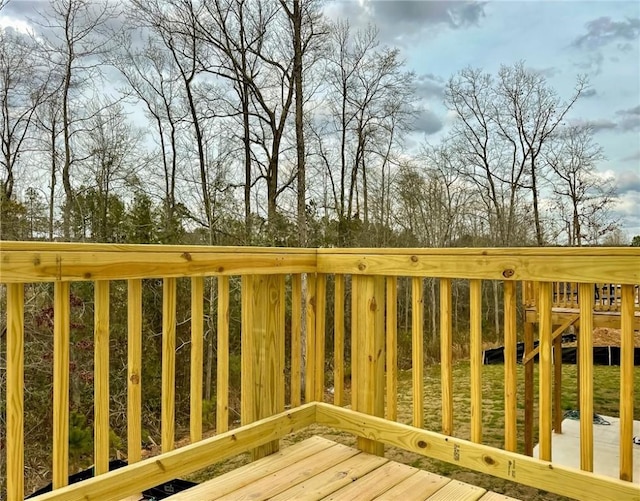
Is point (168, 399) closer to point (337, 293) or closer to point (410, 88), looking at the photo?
point (337, 293)

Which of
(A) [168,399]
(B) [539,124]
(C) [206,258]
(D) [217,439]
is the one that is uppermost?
(B) [539,124]

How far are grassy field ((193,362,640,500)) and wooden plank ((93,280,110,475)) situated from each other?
11.9 feet

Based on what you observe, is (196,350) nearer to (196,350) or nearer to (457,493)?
(196,350)

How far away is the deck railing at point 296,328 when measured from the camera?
1348 mm

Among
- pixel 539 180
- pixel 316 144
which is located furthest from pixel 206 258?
pixel 539 180

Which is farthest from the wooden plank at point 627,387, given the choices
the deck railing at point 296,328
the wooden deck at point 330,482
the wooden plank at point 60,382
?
the wooden plank at point 60,382

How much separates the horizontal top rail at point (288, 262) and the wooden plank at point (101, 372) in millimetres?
86

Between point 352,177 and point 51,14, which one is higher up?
point 51,14

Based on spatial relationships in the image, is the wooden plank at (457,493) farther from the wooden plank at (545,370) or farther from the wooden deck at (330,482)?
the wooden plank at (545,370)

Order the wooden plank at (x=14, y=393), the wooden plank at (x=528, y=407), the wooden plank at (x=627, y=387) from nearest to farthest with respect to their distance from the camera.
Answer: the wooden plank at (x=14, y=393), the wooden plank at (x=627, y=387), the wooden plank at (x=528, y=407)

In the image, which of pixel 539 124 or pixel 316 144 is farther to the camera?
pixel 539 124

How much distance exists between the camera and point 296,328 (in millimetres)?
2168

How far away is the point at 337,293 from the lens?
2.17 meters

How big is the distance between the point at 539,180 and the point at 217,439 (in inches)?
434
